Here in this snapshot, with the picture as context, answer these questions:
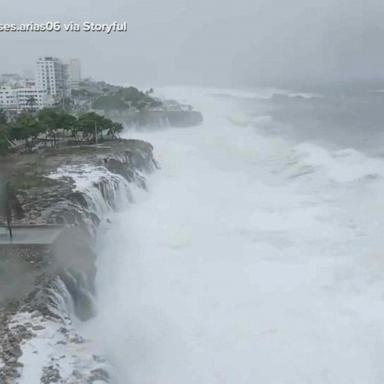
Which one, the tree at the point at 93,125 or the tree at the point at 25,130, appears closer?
the tree at the point at 25,130

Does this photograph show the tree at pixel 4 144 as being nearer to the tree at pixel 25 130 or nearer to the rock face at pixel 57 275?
the tree at pixel 25 130

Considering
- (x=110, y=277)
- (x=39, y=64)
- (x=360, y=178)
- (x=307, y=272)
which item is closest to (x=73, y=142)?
(x=360, y=178)

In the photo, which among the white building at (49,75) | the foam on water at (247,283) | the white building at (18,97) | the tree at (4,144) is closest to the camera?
the foam on water at (247,283)

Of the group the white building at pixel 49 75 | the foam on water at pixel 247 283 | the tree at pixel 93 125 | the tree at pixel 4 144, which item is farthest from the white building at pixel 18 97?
the foam on water at pixel 247 283

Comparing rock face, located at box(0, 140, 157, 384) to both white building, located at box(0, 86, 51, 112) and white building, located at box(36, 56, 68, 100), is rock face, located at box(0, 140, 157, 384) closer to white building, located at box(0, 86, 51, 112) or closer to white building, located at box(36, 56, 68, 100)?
white building, located at box(0, 86, 51, 112)

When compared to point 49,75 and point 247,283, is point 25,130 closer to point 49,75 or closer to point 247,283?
point 247,283

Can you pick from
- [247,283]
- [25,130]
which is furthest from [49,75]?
[247,283]
